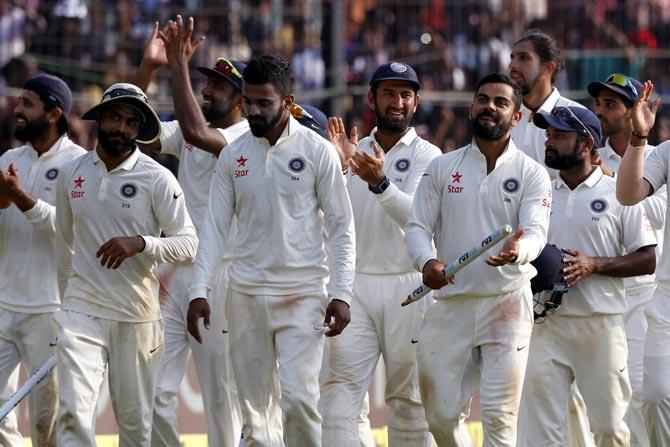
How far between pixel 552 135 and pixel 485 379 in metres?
1.65

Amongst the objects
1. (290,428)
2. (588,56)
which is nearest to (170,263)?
(290,428)

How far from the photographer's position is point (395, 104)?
1038 centimetres

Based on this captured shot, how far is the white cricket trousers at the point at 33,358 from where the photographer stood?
10.5 meters

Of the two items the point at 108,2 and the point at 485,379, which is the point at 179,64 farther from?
the point at 108,2

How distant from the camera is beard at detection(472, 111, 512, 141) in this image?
932cm

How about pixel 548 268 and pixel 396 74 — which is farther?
pixel 396 74

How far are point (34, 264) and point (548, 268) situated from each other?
3363 mm

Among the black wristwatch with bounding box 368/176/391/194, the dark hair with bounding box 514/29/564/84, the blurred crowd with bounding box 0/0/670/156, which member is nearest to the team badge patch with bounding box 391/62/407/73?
the black wristwatch with bounding box 368/176/391/194

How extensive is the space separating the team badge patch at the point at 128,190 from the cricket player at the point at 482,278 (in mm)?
1634

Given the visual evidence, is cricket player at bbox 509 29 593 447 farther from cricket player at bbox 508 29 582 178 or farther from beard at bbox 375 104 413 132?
beard at bbox 375 104 413 132

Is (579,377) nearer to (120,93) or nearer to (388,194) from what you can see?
(388,194)

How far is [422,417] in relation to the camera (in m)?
10.3

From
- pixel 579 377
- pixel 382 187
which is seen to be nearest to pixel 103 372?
pixel 382 187

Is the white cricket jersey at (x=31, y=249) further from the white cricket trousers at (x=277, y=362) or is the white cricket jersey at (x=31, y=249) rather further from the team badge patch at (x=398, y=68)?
the team badge patch at (x=398, y=68)
